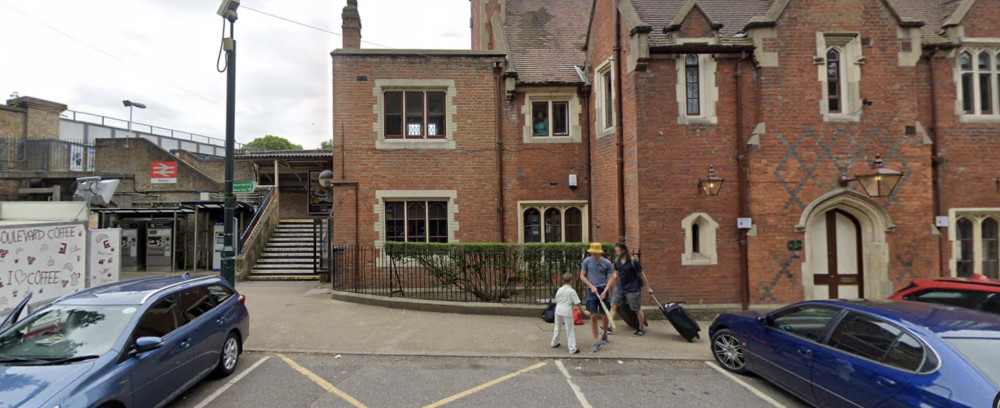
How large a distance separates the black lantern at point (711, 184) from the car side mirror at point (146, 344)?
967 cm

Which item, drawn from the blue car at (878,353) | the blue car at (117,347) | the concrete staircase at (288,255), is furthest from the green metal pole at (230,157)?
the blue car at (878,353)

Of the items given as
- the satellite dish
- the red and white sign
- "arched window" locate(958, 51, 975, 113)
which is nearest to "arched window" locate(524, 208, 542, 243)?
"arched window" locate(958, 51, 975, 113)

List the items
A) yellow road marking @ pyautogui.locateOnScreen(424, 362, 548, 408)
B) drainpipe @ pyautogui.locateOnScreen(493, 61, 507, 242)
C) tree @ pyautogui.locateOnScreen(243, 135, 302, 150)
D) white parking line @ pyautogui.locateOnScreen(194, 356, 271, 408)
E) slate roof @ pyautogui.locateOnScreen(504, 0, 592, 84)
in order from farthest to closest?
tree @ pyautogui.locateOnScreen(243, 135, 302, 150) → slate roof @ pyautogui.locateOnScreen(504, 0, 592, 84) → drainpipe @ pyautogui.locateOnScreen(493, 61, 507, 242) → yellow road marking @ pyautogui.locateOnScreen(424, 362, 548, 408) → white parking line @ pyautogui.locateOnScreen(194, 356, 271, 408)

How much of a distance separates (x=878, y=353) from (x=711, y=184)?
5398 mm

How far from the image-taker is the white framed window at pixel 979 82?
31.4 feet

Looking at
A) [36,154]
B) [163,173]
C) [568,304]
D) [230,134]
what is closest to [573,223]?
[568,304]

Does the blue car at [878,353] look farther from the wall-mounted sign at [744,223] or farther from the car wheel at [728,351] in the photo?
the wall-mounted sign at [744,223]

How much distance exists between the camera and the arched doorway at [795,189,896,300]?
9.13 m

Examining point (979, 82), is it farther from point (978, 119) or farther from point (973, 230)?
point (973, 230)

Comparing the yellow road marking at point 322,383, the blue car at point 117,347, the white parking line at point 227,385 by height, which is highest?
the blue car at point 117,347

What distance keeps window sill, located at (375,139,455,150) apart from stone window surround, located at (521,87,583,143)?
7.56 feet

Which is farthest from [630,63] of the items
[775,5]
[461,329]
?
[461,329]

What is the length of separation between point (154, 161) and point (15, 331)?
67.4 ft

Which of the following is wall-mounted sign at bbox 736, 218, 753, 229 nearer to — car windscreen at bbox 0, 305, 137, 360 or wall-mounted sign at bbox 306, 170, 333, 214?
car windscreen at bbox 0, 305, 137, 360
